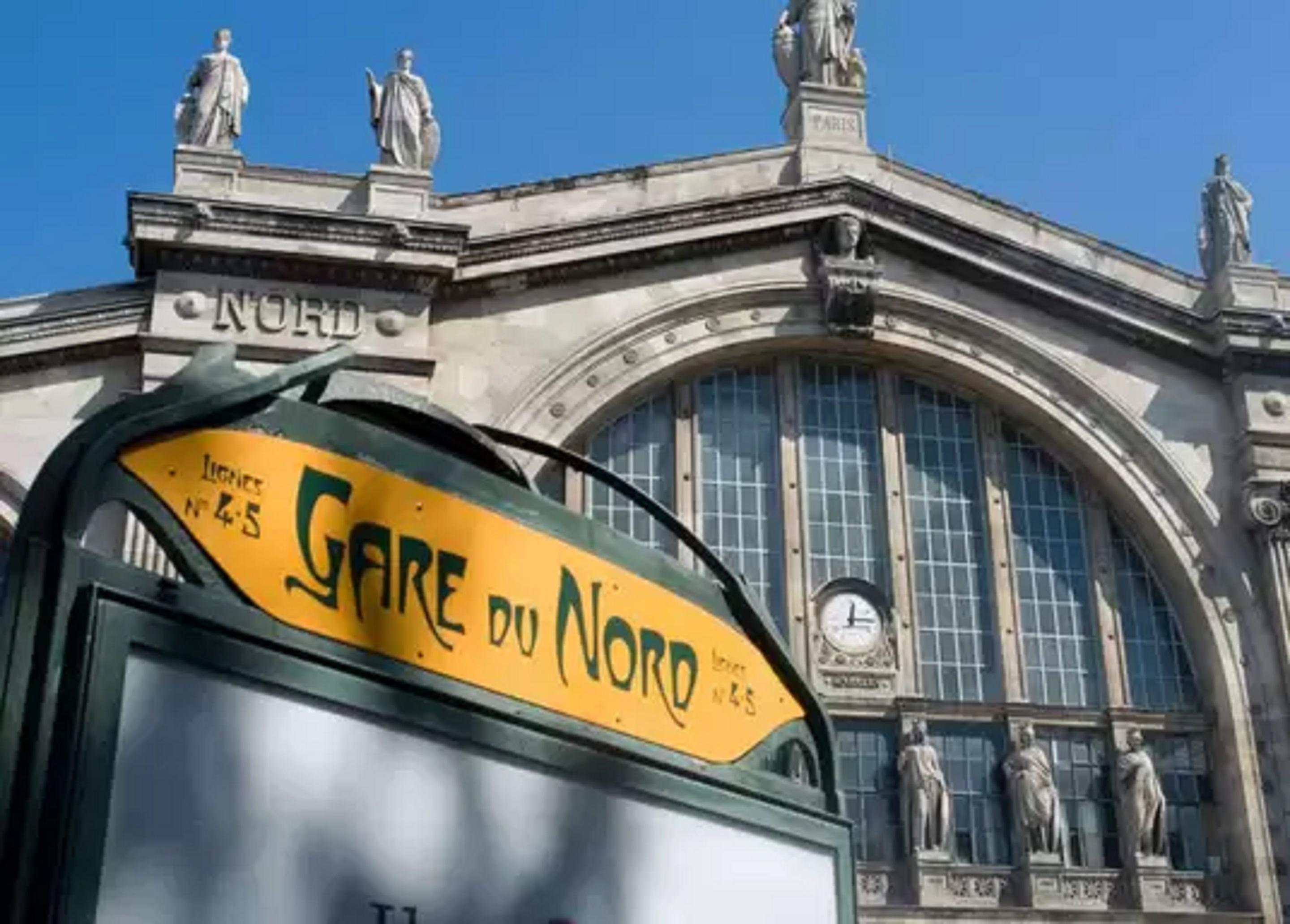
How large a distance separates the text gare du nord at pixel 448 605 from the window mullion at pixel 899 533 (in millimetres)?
16324

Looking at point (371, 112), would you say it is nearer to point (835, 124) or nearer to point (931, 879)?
point (835, 124)

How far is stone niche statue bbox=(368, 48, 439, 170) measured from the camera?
20594mm

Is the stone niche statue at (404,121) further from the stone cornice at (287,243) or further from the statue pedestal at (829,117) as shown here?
the statue pedestal at (829,117)

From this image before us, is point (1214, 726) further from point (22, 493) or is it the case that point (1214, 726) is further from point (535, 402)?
point (22, 493)

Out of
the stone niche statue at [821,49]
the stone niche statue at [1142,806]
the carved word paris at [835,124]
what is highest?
the stone niche statue at [821,49]

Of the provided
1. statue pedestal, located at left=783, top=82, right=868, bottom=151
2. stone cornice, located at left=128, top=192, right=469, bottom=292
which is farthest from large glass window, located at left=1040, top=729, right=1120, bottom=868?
stone cornice, located at left=128, top=192, right=469, bottom=292

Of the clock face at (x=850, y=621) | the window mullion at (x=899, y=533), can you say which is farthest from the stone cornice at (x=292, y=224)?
the clock face at (x=850, y=621)

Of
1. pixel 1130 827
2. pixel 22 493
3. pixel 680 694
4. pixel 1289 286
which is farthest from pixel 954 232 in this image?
pixel 680 694

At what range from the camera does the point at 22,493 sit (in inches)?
712

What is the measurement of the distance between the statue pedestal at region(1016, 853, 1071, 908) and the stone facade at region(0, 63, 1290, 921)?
0.10 feet

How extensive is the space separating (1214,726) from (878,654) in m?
4.18

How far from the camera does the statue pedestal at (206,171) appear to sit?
64.7 ft

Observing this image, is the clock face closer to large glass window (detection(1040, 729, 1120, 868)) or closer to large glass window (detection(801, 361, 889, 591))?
large glass window (detection(801, 361, 889, 591))

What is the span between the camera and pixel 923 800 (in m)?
18.9
